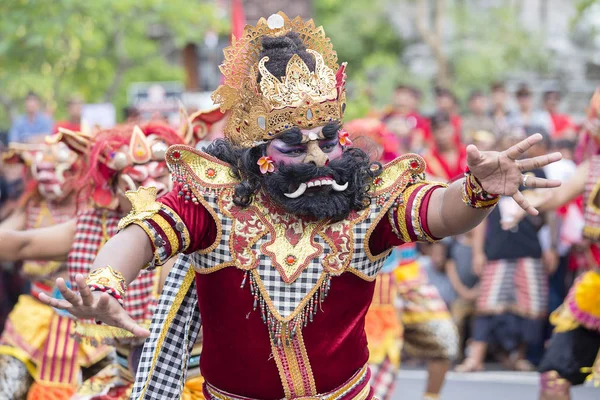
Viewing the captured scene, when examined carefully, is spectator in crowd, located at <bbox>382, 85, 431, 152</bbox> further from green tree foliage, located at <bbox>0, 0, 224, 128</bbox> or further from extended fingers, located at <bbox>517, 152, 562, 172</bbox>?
extended fingers, located at <bbox>517, 152, 562, 172</bbox>

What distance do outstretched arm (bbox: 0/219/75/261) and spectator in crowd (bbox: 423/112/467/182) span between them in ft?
12.7

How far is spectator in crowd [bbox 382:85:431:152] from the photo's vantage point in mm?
10516

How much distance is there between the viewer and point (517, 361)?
889 cm

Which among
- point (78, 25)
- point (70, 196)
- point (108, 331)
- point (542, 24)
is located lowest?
point (108, 331)

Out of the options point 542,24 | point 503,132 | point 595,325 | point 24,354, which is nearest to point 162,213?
point 24,354

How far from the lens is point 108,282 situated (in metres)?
3.25

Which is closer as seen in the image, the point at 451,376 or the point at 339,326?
the point at 339,326

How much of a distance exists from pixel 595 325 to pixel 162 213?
9.77 feet

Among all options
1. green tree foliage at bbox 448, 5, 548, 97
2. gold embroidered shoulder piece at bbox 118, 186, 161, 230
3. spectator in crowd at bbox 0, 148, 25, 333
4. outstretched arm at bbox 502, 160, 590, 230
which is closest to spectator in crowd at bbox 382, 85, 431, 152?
spectator in crowd at bbox 0, 148, 25, 333

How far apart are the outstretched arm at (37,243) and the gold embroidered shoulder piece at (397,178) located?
1.87m

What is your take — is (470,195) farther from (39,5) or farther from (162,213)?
(39,5)

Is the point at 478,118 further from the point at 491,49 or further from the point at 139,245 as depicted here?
the point at 491,49

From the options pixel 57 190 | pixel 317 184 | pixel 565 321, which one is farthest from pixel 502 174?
pixel 57 190

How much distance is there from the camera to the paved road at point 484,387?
800 centimetres
